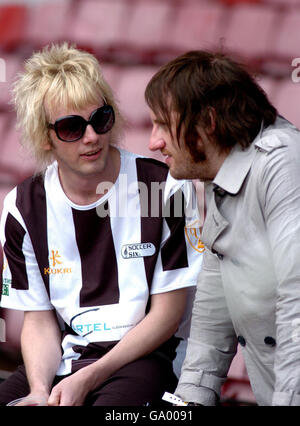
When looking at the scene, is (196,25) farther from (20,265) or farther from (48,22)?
(20,265)

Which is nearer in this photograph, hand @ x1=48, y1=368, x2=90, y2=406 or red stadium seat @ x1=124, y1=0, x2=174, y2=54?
hand @ x1=48, y1=368, x2=90, y2=406

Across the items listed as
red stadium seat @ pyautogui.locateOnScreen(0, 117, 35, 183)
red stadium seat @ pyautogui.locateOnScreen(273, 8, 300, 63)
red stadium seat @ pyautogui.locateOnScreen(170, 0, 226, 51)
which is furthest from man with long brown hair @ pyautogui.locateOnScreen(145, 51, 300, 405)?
red stadium seat @ pyautogui.locateOnScreen(0, 117, 35, 183)

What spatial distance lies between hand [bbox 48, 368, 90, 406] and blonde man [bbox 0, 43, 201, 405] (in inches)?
0.7

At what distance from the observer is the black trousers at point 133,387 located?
1584 millimetres

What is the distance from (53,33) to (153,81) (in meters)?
1.77

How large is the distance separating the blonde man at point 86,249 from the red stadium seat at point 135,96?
98 centimetres

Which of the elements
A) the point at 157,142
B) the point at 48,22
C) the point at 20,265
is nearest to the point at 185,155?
the point at 157,142

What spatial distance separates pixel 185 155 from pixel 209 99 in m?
0.11

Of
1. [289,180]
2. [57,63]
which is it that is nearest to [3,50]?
[57,63]

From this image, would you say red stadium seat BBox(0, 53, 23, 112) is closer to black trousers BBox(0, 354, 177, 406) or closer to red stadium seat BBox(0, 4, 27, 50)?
red stadium seat BBox(0, 4, 27, 50)

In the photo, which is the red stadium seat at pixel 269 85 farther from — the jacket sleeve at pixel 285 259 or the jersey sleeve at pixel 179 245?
the jacket sleeve at pixel 285 259

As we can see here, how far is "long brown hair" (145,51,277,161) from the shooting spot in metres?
1.33

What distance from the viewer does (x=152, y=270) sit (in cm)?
171
